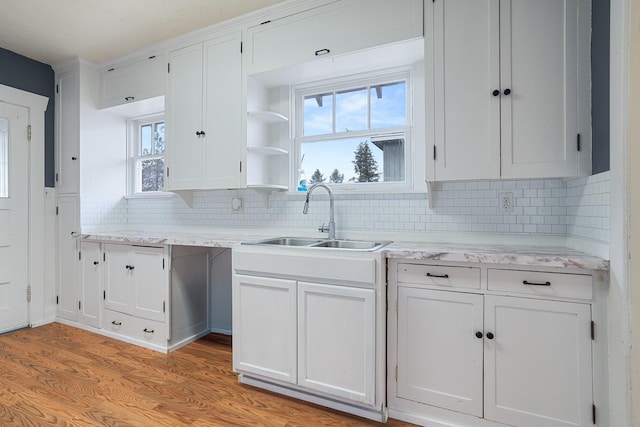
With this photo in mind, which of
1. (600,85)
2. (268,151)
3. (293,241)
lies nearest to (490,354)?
(600,85)

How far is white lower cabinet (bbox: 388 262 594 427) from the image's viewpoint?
146cm

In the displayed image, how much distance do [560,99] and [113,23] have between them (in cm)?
312

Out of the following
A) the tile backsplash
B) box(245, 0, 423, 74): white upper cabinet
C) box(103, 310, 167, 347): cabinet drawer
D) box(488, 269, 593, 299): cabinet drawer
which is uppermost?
box(245, 0, 423, 74): white upper cabinet

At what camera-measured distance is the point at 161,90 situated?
2.89 m

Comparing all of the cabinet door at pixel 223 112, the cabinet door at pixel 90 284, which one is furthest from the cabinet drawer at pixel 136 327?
the cabinet door at pixel 223 112

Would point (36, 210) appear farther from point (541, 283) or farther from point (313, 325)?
point (541, 283)

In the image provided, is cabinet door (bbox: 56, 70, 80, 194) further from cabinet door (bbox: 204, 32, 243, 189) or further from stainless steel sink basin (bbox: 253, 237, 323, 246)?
stainless steel sink basin (bbox: 253, 237, 323, 246)

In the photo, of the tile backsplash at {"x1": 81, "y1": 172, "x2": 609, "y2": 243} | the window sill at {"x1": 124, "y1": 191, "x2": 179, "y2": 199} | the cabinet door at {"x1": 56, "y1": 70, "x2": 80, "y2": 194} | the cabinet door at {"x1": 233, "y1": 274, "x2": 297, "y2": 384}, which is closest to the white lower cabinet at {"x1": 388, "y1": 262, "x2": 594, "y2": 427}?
the tile backsplash at {"x1": 81, "y1": 172, "x2": 609, "y2": 243}

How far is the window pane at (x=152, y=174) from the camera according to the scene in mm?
3443

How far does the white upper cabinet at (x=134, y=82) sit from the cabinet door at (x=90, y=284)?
4.58ft

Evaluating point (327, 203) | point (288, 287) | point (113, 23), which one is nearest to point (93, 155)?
point (113, 23)

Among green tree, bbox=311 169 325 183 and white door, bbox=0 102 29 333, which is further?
white door, bbox=0 102 29 333

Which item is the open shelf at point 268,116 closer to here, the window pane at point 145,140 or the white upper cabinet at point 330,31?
the white upper cabinet at point 330,31

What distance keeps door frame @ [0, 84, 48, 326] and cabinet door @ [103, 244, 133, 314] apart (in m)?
0.90
